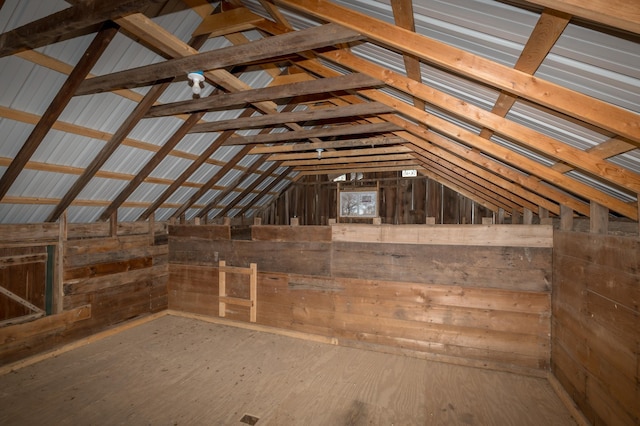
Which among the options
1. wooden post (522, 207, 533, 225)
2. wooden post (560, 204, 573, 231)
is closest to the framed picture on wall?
wooden post (522, 207, 533, 225)

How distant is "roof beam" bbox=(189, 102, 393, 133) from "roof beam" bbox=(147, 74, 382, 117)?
1.88 ft

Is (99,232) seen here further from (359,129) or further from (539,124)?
(539,124)

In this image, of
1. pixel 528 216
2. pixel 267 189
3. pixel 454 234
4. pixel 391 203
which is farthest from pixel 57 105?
pixel 391 203

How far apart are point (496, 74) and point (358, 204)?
24.2ft

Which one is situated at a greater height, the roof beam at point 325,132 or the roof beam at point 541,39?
the roof beam at point 325,132

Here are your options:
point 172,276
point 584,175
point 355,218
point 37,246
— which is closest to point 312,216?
point 355,218

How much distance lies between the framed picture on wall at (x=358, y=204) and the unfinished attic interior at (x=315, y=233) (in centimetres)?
289

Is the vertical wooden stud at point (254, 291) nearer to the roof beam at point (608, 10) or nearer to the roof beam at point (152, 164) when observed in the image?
the roof beam at point (152, 164)

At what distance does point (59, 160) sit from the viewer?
3828 mm

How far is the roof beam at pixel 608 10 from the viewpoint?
41.1 inches

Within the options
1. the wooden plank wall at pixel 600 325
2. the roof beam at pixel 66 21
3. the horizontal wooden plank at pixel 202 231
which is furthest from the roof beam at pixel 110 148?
the wooden plank wall at pixel 600 325

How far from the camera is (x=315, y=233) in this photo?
15.7 ft

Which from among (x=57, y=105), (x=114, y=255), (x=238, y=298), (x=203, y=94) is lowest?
(x=238, y=298)

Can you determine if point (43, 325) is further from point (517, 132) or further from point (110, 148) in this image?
point (517, 132)
